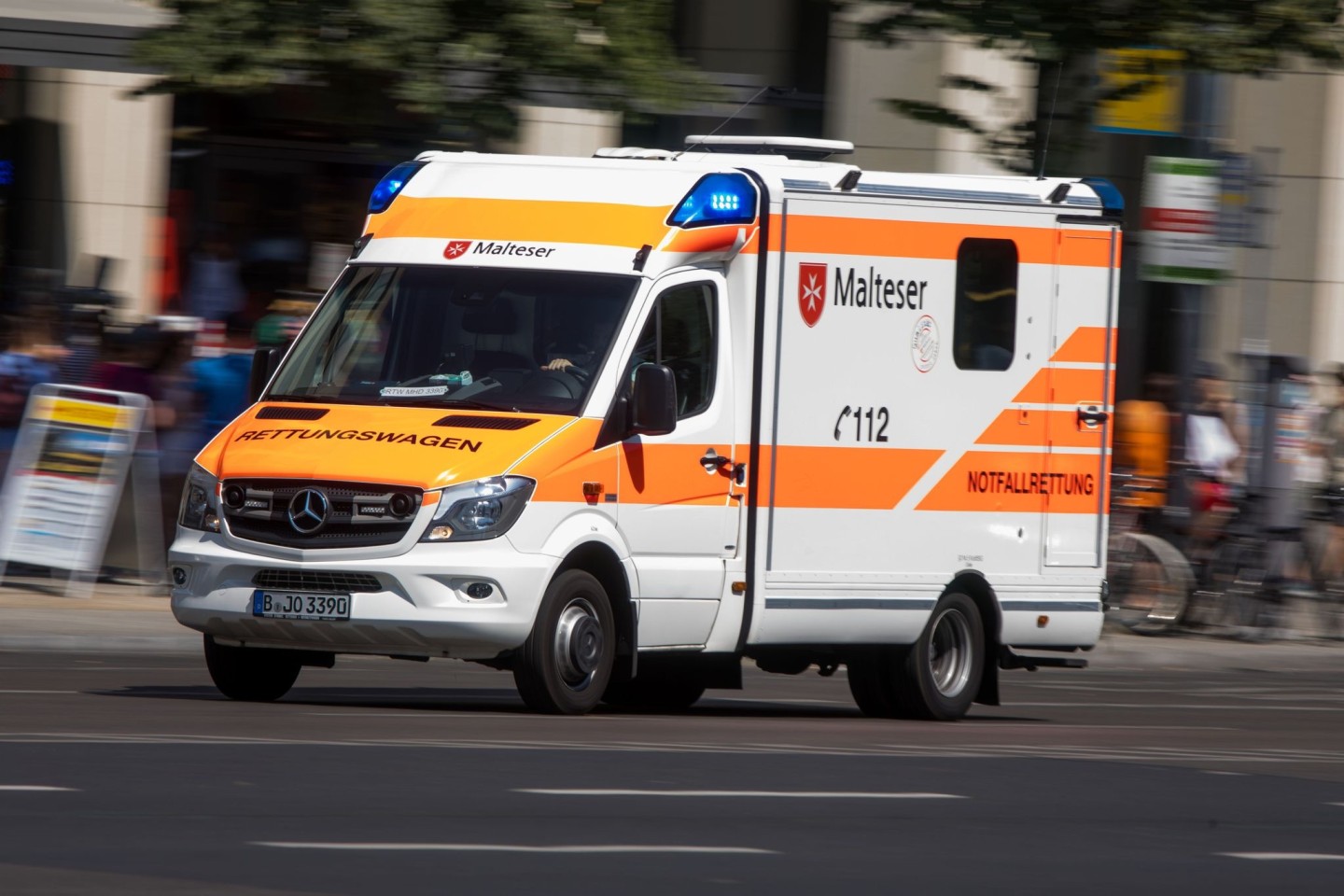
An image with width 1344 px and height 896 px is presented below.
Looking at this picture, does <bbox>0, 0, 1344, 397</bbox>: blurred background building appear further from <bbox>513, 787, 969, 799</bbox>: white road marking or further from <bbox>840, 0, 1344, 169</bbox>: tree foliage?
<bbox>513, 787, 969, 799</bbox>: white road marking

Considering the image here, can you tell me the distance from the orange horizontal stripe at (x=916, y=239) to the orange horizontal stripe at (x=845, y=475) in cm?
95

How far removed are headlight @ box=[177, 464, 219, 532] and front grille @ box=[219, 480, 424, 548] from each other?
0.24 ft

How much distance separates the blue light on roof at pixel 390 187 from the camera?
1291 cm

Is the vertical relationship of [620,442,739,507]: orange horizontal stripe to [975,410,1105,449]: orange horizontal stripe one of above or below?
below

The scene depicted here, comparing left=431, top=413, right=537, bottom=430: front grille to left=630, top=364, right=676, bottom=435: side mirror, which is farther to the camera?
left=630, top=364, right=676, bottom=435: side mirror

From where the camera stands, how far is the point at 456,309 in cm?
1217

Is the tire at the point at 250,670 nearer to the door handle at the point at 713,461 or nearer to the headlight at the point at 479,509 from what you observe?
the headlight at the point at 479,509

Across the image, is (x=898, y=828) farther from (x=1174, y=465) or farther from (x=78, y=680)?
(x=1174, y=465)

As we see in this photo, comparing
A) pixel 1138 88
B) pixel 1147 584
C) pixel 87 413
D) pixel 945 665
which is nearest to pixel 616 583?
pixel 945 665

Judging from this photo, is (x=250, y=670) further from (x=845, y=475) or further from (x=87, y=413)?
(x=87, y=413)

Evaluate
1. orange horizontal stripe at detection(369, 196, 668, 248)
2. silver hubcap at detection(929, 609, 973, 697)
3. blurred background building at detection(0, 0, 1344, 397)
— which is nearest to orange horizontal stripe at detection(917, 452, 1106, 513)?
silver hubcap at detection(929, 609, 973, 697)

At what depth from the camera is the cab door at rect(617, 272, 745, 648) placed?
1211 cm

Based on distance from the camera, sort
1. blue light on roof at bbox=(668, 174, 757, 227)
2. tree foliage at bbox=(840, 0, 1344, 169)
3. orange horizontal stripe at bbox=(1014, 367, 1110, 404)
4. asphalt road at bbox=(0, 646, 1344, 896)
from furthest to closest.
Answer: tree foliage at bbox=(840, 0, 1344, 169) < orange horizontal stripe at bbox=(1014, 367, 1110, 404) < blue light on roof at bbox=(668, 174, 757, 227) < asphalt road at bbox=(0, 646, 1344, 896)

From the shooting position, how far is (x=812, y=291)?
12977mm
